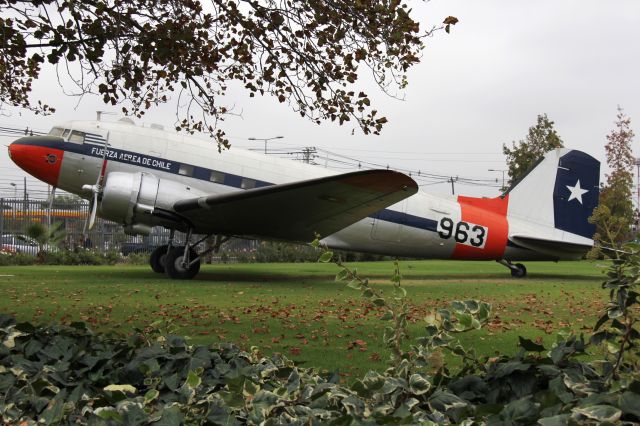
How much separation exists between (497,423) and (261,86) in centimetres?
562

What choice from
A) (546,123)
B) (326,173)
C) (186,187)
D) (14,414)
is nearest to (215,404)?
(14,414)

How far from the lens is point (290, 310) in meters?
8.82

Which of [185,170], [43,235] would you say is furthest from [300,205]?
[43,235]

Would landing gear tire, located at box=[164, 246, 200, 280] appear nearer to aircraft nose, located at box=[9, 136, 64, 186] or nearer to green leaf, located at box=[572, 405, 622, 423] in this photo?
aircraft nose, located at box=[9, 136, 64, 186]

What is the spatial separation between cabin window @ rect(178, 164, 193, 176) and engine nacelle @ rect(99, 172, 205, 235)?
324mm

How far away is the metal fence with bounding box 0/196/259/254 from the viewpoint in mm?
28297

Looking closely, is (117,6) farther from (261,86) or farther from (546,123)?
(546,123)

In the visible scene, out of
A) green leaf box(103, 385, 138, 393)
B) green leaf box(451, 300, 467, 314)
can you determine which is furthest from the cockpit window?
green leaf box(451, 300, 467, 314)

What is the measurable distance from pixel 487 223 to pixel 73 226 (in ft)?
70.5

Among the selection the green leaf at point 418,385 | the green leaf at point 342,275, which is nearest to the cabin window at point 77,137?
the green leaf at point 342,275

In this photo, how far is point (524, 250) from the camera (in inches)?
710

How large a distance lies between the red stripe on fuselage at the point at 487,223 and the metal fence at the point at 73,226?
1609 cm

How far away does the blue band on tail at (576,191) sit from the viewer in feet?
60.4

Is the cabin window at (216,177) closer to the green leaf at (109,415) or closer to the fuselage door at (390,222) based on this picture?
the fuselage door at (390,222)
